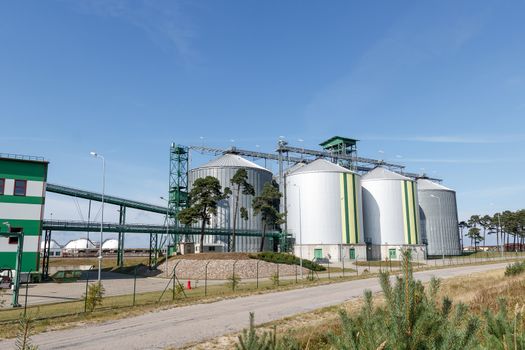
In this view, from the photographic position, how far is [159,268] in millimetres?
61188

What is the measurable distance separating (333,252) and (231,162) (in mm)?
28617

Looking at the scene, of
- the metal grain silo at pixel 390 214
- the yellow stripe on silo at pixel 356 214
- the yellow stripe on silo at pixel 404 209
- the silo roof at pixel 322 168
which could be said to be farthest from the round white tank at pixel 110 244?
the yellow stripe on silo at pixel 404 209

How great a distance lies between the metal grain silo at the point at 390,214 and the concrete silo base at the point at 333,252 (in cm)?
806

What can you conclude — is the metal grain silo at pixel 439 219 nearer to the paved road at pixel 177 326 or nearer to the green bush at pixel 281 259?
the green bush at pixel 281 259

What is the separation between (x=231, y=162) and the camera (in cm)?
8419

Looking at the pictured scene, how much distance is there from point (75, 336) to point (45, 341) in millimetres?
1164

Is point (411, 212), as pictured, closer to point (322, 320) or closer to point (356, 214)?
point (356, 214)

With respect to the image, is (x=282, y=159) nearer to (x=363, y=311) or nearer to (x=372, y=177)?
(x=372, y=177)

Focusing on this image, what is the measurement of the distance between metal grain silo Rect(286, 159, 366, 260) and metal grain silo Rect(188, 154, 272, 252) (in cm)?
739

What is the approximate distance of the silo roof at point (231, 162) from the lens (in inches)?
3282

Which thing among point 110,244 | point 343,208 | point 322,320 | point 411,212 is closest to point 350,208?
point 343,208

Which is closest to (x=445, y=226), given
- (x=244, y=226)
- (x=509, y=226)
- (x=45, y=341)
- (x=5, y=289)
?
(x=509, y=226)

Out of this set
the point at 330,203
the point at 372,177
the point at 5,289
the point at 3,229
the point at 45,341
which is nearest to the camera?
the point at 45,341

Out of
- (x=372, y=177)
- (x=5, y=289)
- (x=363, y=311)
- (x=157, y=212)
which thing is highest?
(x=372, y=177)
